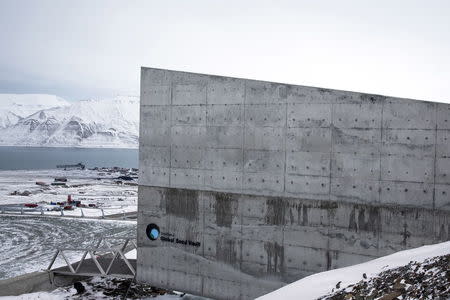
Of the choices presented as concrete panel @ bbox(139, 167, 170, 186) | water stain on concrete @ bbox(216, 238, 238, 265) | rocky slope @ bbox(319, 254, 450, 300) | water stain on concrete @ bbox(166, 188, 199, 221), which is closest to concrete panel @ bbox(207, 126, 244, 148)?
water stain on concrete @ bbox(166, 188, 199, 221)

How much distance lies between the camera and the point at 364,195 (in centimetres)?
1147

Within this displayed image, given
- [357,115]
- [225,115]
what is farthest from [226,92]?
[357,115]

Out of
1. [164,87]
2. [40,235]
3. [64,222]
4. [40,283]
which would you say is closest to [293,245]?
[164,87]

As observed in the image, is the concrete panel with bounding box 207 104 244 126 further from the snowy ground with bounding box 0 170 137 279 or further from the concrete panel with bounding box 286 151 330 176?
the snowy ground with bounding box 0 170 137 279

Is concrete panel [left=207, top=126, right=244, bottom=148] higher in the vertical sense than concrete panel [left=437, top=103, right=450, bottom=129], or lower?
→ lower

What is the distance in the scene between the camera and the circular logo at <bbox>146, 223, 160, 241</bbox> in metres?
14.4

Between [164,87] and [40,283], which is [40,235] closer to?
[40,283]

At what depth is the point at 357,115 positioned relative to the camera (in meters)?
11.4

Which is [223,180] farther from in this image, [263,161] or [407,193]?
[407,193]

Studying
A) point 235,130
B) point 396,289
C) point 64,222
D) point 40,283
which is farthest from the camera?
point 64,222

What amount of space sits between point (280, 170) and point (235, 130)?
6.65 feet

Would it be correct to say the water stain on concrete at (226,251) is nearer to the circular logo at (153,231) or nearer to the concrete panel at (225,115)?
the circular logo at (153,231)

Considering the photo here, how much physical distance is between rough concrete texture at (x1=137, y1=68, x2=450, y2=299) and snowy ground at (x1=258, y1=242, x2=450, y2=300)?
6.99 feet

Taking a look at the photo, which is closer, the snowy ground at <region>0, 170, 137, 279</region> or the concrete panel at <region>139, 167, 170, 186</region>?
the concrete panel at <region>139, 167, 170, 186</region>
